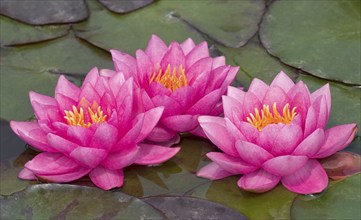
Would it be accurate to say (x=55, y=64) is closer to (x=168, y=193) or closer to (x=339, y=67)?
(x=168, y=193)

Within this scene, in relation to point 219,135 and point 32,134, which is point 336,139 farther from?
point 32,134

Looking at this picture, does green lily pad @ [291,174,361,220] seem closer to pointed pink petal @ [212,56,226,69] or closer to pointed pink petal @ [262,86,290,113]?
pointed pink petal @ [262,86,290,113]

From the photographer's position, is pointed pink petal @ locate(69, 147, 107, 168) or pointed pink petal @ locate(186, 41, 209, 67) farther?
pointed pink petal @ locate(186, 41, 209, 67)

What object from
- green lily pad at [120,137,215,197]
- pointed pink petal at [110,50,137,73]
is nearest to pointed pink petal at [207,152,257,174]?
green lily pad at [120,137,215,197]

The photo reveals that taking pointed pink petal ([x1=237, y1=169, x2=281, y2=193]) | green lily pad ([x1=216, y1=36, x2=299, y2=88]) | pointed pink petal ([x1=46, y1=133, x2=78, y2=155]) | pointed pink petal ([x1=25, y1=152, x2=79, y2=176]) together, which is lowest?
pointed pink petal ([x1=237, y1=169, x2=281, y2=193])

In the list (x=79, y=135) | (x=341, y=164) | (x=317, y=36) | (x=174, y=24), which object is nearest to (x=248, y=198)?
(x=341, y=164)

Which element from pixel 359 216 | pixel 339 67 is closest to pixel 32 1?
Result: pixel 339 67

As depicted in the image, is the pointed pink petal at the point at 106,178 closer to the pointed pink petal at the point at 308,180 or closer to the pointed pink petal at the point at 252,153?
the pointed pink petal at the point at 252,153
